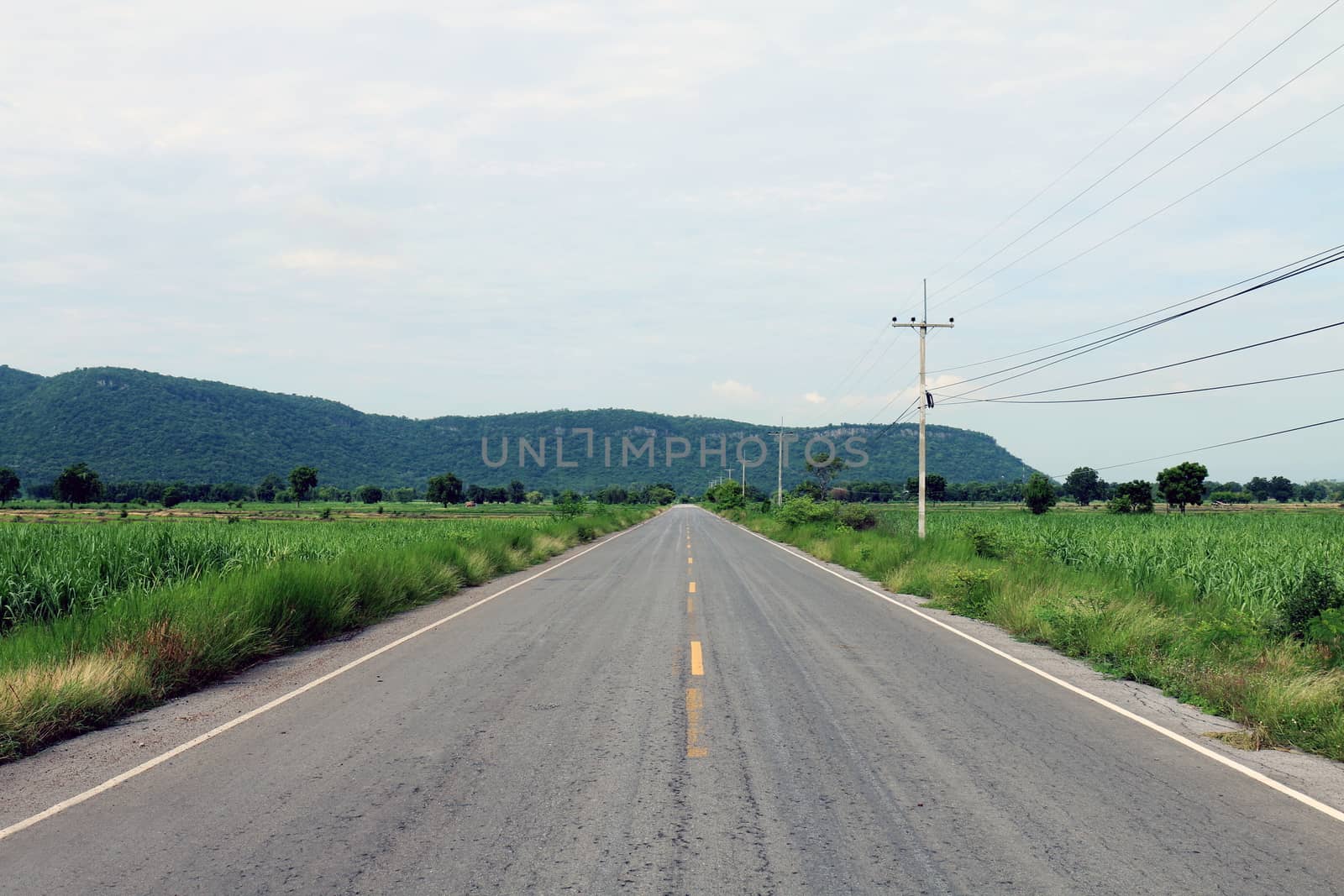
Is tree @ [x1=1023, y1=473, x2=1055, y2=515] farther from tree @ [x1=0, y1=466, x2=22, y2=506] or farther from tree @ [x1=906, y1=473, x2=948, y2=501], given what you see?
tree @ [x1=0, y1=466, x2=22, y2=506]

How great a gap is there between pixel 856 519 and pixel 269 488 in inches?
3808

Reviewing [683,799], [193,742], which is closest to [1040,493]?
[683,799]

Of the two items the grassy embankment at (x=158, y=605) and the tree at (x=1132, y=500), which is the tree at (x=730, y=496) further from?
the grassy embankment at (x=158, y=605)

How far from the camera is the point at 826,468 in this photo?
10081 centimetres

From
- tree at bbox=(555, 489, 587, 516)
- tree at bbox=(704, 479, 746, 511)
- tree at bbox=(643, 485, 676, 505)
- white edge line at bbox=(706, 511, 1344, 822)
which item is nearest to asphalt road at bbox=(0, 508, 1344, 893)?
white edge line at bbox=(706, 511, 1344, 822)

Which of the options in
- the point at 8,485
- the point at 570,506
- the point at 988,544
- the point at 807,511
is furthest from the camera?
the point at 8,485

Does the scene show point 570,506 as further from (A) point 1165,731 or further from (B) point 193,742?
(A) point 1165,731

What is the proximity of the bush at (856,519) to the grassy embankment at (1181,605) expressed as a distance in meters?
14.1

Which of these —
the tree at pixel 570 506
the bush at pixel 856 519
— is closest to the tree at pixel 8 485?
the tree at pixel 570 506

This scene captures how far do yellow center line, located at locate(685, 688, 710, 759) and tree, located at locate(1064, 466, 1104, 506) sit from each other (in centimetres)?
14306

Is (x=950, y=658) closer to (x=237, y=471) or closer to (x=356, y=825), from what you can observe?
(x=356, y=825)

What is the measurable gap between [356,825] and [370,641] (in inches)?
278

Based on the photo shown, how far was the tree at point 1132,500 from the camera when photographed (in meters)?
78.2

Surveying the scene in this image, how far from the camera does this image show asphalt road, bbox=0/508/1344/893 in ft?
13.1
